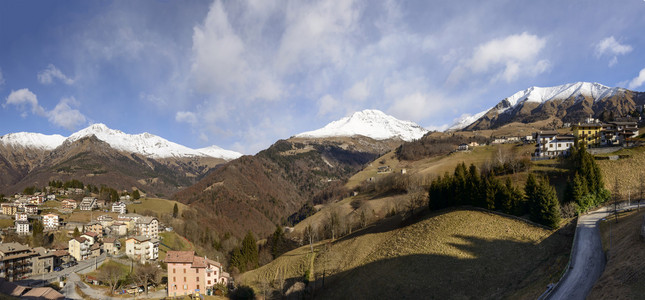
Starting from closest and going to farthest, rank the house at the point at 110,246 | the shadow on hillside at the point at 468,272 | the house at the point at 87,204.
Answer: the shadow on hillside at the point at 468,272
the house at the point at 110,246
the house at the point at 87,204

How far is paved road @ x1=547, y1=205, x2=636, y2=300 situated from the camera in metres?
29.4

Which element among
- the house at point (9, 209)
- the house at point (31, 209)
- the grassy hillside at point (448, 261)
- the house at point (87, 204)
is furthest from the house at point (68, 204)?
the grassy hillside at point (448, 261)

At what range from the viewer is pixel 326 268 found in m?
64.4

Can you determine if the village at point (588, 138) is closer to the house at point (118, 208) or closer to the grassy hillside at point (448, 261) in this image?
the grassy hillside at point (448, 261)

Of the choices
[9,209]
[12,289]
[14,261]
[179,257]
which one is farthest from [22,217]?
[179,257]

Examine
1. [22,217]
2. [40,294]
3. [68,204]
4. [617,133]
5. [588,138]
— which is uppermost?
[617,133]

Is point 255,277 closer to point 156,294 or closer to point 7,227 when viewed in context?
point 156,294

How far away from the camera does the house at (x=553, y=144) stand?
84.8m

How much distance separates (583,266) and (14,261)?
→ 328ft

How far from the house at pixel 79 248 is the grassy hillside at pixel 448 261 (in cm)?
5264

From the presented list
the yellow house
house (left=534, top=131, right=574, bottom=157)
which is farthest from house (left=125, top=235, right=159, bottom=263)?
the yellow house

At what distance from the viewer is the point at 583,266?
33719 mm

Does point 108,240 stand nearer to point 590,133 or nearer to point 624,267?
point 624,267

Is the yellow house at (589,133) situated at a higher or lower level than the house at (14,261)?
higher
